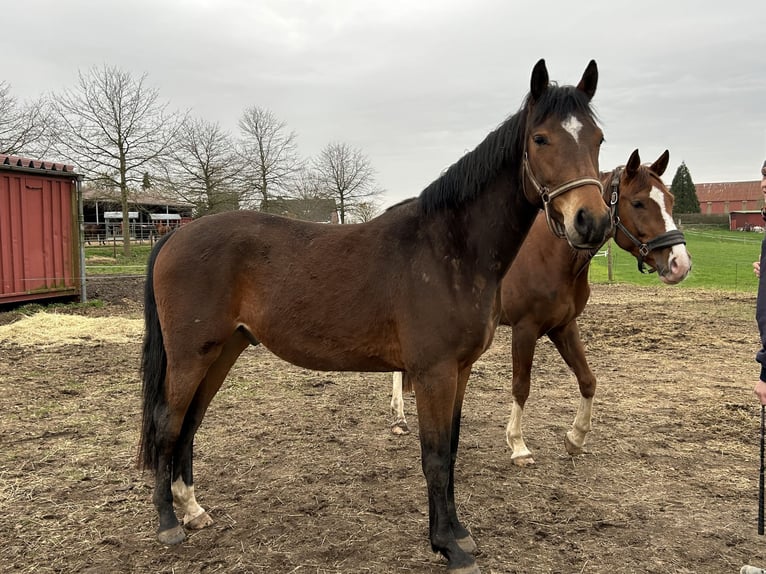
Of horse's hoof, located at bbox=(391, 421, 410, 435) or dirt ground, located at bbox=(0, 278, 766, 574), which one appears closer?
dirt ground, located at bbox=(0, 278, 766, 574)

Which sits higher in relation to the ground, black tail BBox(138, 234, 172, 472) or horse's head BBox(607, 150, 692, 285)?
horse's head BBox(607, 150, 692, 285)

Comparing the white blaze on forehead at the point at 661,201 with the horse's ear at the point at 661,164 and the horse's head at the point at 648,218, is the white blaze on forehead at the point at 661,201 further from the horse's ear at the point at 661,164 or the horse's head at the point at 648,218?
the horse's ear at the point at 661,164

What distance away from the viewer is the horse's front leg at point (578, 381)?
13.0 feet

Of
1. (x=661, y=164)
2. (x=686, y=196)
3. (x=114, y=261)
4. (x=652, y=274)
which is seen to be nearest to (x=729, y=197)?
(x=686, y=196)

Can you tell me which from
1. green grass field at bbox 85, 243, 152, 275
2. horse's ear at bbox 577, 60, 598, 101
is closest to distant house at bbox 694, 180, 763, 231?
green grass field at bbox 85, 243, 152, 275

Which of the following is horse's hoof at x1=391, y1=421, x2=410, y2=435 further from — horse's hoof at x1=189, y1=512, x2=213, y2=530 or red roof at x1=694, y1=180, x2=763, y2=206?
red roof at x1=694, y1=180, x2=763, y2=206

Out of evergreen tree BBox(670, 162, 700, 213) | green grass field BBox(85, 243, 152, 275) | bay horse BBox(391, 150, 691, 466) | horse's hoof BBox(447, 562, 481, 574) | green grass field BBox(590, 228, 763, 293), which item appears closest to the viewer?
horse's hoof BBox(447, 562, 481, 574)

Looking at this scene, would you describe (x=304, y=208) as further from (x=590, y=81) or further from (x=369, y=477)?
(x=590, y=81)

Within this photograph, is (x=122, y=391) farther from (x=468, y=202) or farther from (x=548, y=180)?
(x=548, y=180)

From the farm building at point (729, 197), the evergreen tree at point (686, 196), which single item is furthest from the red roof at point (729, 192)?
the evergreen tree at point (686, 196)

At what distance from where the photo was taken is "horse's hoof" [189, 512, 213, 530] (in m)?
3.01

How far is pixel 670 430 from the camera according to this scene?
4473mm

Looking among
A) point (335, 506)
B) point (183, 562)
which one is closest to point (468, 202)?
point (335, 506)

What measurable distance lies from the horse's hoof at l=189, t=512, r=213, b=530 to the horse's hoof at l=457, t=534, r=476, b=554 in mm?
1516
